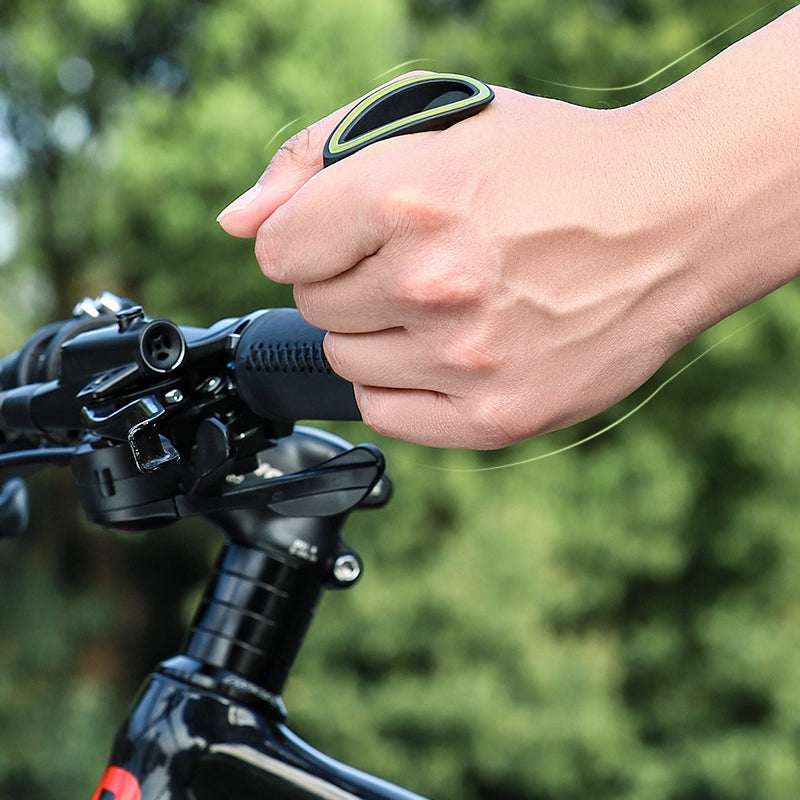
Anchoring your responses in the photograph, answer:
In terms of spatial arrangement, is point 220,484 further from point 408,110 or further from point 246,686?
point 408,110

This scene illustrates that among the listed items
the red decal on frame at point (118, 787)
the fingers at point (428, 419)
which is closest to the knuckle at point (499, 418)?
the fingers at point (428, 419)

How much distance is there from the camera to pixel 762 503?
4.27 m

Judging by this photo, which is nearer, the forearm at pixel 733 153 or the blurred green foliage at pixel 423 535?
the forearm at pixel 733 153

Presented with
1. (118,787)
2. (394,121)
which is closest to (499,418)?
(394,121)

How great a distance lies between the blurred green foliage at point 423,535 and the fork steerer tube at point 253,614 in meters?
2.51

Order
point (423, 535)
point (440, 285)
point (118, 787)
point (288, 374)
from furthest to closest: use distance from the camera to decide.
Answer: point (423, 535) → point (118, 787) → point (288, 374) → point (440, 285)

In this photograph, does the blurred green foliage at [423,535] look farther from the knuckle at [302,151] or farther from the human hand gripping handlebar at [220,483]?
A: the knuckle at [302,151]

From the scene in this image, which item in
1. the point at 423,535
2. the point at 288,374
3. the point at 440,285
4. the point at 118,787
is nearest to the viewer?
the point at 440,285

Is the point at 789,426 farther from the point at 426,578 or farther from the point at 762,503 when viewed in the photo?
the point at 426,578

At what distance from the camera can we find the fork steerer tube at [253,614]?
2.26 feet

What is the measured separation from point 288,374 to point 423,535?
3.41 m

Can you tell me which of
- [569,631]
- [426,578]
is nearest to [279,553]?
[426,578]

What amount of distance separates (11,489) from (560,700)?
10.4ft

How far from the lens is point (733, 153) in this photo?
0.45m
